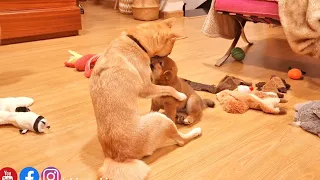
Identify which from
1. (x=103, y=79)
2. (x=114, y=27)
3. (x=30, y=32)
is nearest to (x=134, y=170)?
(x=103, y=79)

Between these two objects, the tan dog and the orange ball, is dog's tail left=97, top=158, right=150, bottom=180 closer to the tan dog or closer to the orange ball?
the tan dog

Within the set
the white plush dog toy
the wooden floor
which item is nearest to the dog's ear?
the wooden floor

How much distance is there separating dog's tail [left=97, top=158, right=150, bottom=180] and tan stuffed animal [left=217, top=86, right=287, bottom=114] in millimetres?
751

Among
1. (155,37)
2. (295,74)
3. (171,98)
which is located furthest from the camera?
(295,74)

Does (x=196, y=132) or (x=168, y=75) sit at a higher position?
(x=168, y=75)

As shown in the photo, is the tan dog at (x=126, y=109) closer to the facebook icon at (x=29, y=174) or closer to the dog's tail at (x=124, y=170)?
the dog's tail at (x=124, y=170)

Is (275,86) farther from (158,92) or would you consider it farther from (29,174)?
(29,174)

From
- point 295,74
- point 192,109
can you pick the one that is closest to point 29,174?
point 192,109

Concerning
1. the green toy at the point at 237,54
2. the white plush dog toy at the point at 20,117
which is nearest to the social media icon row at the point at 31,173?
the white plush dog toy at the point at 20,117

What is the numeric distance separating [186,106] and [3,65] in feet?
5.27

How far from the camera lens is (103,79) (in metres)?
1.23

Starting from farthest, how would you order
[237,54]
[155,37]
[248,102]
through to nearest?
[237,54] → [248,102] → [155,37]

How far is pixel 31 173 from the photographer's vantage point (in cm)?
126

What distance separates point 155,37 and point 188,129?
50 centimetres
